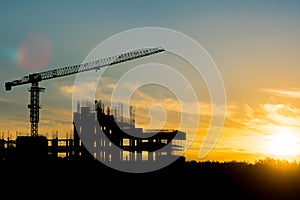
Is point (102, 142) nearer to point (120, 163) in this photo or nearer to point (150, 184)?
point (120, 163)

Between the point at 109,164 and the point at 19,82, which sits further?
the point at 19,82

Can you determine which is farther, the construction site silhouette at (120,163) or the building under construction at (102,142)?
the building under construction at (102,142)

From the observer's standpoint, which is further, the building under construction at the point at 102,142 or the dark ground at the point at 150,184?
the building under construction at the point at 102,142

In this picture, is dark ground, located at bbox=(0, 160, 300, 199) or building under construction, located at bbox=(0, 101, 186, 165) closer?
dark ground, located at bbox=(0, 160, 300, 199)

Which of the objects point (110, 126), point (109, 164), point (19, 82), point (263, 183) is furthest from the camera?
point (19, 82)

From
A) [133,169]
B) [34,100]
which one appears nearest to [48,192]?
[133,169]

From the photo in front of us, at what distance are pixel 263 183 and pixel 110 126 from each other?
122ft

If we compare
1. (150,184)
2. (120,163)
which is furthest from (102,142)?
(150,184)

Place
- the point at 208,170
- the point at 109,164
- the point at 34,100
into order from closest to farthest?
1. the point at 208,170
2. the point at 109,164
3. the point at 34,100

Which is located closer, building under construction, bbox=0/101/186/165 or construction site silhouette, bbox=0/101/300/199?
construction site silhouette, bbox=0/101/300/199

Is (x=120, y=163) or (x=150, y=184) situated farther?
(x=120, y=163)

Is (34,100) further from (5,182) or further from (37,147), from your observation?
(5,182)

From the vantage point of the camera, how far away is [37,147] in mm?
85625

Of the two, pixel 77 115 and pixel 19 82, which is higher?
pixel 19 82
